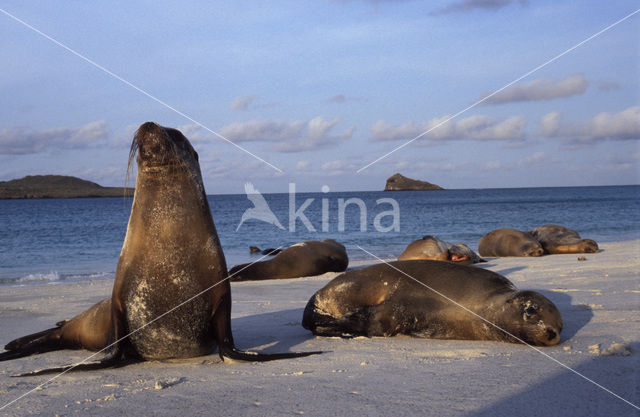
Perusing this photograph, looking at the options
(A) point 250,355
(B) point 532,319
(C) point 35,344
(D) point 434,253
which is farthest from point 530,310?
(D) point 434,253

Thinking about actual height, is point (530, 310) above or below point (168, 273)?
below

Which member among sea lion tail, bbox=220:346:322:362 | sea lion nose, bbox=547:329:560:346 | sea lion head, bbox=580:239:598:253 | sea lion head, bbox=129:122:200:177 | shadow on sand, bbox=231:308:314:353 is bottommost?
shadow on sand, bbox=231:308:314:353

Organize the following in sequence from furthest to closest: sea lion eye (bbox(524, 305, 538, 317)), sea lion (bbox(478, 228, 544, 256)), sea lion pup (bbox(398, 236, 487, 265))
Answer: sea lion (bbox(478, 228, 544, 256))
sea lion pup (bbox(398, 236, 487, 265))
sea lion eye (bbox(524, 305, 538, 317))

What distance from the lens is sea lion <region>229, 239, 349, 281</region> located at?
11875 mm

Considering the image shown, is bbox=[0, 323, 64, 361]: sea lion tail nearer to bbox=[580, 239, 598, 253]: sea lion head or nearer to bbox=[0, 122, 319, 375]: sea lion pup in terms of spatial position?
bbox=[0, 122, 319, 375]: sea lion pup

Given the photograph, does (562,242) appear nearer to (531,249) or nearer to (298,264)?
(531,249)

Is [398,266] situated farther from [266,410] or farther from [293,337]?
[266,410]

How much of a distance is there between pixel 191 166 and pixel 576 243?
43.0ft

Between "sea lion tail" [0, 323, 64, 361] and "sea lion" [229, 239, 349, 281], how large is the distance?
20.1 ft

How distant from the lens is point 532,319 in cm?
498

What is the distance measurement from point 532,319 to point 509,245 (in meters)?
10.9

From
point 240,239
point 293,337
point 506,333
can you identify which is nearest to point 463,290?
point 506,333

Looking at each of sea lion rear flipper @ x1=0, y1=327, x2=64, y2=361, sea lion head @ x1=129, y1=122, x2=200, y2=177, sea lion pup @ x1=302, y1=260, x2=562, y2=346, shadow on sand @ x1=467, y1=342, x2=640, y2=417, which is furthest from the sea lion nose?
sea lion rear flipper @ x1=0, y1=327, x2=64, y2=361

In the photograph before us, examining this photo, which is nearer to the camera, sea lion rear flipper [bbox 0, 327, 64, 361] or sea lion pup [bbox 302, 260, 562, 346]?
sea lion pup [bbox 302, 260, 562, 346]
